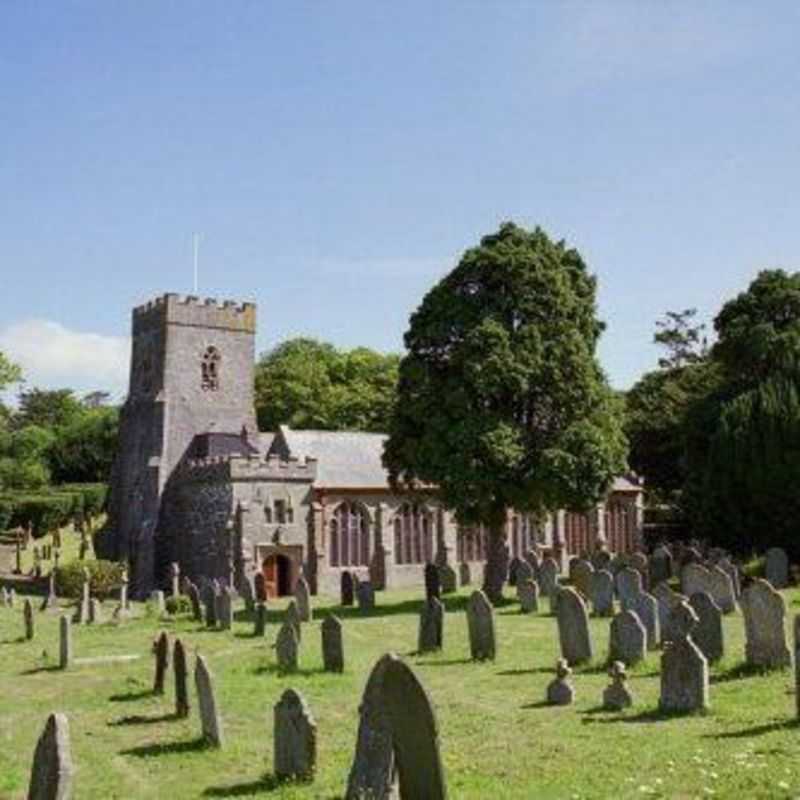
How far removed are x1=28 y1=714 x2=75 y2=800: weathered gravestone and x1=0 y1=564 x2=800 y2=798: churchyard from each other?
2.19m

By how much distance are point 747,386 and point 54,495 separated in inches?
1576

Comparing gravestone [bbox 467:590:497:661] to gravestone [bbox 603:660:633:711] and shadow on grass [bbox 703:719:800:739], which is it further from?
shadow on grass [bbox 703:719:800:739]

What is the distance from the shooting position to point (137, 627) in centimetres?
2897

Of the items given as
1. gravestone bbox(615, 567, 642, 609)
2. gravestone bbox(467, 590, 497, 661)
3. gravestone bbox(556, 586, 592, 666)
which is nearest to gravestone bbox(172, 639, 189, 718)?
gravestone bbox(467, 590, 497, 661)

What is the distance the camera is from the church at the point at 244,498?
41.5 m

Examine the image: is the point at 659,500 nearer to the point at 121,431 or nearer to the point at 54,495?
the point at 121,431

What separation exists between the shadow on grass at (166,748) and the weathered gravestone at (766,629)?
806 centimetres

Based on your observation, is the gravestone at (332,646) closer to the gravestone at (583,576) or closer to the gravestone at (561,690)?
the gravestone at (561,690)

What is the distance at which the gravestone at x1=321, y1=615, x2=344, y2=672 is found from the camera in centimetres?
1864

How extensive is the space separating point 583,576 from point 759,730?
1745 cm

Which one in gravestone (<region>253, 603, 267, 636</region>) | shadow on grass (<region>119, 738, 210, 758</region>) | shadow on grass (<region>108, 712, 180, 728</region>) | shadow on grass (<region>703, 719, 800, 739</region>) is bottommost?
shadow on grass (<region>119, 738, 210, 758</region>)

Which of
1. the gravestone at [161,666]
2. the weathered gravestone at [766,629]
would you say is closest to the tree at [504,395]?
the gravestone at [161,666]

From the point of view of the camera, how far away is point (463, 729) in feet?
44.6

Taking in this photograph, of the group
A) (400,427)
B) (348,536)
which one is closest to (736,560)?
(400,427)
